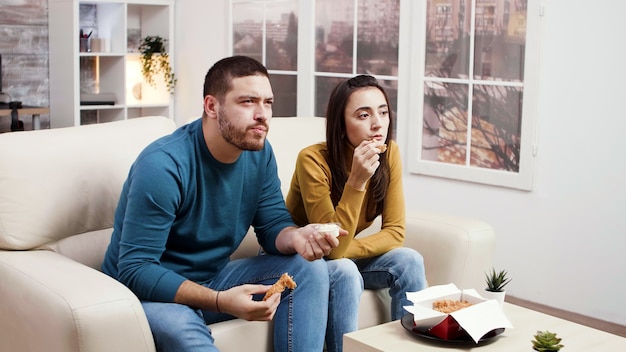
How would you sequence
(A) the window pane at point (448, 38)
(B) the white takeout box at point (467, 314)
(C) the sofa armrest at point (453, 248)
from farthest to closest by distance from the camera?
(A) the window pane at point (448, 38), (C) the sofa armrest at point (453, 248), (B) the white takeout box at point (467, 314)

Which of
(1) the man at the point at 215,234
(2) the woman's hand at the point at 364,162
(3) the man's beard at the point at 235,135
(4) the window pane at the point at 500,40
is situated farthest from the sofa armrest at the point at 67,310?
(4) the window pane at the point at 500,40

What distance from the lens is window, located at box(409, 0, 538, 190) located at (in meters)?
4.05

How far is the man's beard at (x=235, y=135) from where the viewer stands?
2416 mm

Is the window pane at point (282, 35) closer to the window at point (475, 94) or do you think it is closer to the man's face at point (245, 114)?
the window at point (475, 94)

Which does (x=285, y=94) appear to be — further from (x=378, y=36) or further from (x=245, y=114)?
(x=245, y=114)

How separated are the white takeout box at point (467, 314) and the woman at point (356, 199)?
0.34m

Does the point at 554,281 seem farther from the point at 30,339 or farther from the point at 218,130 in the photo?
the point at 30,339

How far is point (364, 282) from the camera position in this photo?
9.20ft

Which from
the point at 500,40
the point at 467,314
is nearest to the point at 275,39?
the point at 500,40

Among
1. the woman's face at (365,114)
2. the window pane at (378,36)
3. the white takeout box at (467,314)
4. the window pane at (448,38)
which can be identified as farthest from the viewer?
the window pane at (378,36)

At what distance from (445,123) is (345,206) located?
193 cm

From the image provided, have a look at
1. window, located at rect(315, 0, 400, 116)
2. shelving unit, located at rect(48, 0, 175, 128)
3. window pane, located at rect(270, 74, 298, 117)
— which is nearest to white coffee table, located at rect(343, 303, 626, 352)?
window, located at rect(315, 0, 400, 116)

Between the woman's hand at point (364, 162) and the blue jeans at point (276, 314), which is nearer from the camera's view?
the blue jeans at point (276, 314)

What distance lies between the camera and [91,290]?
2.10 metres
